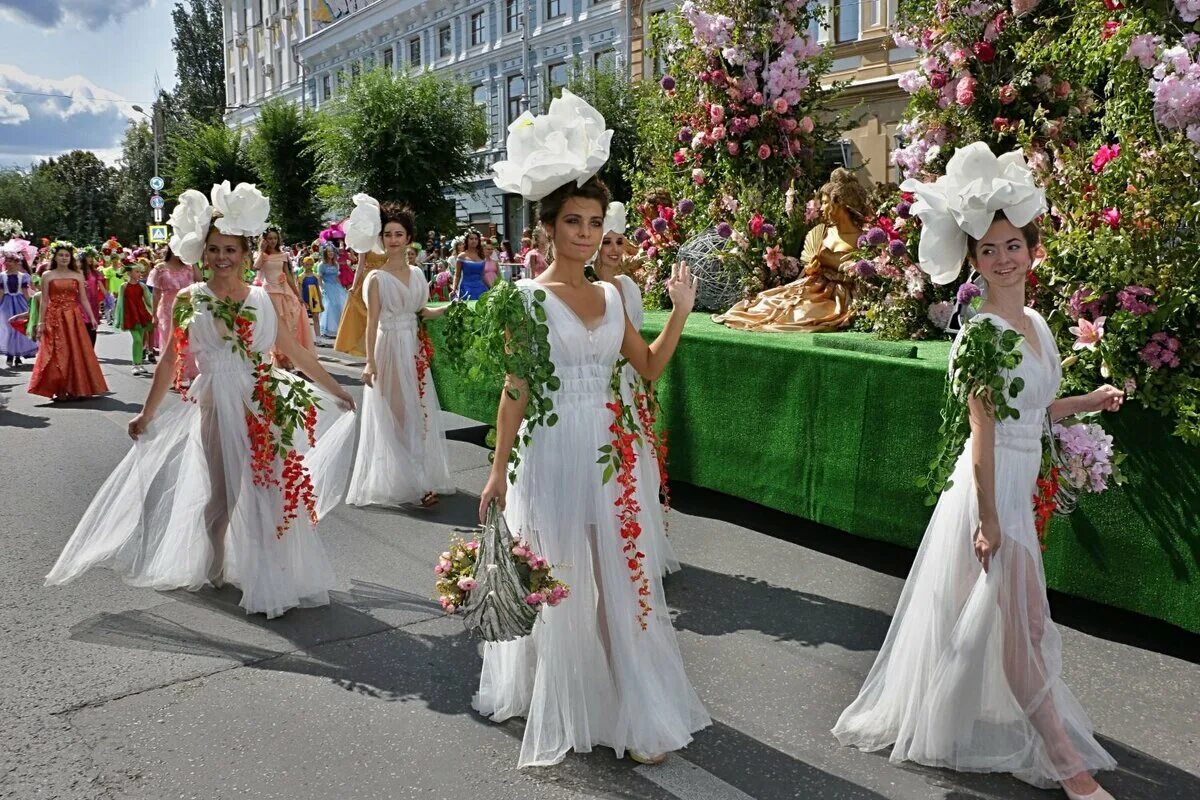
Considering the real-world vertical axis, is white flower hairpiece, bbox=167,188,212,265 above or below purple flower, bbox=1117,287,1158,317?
above

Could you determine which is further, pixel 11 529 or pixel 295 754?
pixel 11 529

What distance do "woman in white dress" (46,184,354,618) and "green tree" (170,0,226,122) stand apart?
225 ft

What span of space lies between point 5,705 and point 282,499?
149 centimetres

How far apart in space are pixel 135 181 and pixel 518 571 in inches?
2784

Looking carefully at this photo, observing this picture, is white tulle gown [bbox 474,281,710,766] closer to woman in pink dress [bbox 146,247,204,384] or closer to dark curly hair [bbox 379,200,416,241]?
dark curly hair [bbox 379,200,416,241]

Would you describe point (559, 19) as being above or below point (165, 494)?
above

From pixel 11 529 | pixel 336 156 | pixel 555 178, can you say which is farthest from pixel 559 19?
pixel 555 178

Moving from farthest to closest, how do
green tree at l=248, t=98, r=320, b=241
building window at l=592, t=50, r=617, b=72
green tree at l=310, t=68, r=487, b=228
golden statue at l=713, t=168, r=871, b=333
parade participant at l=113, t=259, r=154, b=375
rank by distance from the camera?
green tree at l=248, t=98, r=320, b=241 < building window at l=592, t=50, r=617, b=72 < green tree at l=310, t=68, r=487, b=228 < parade participant at l=113, t=259, r=154, b=375 < golden statue at l=713, t=168, r=871, b=333

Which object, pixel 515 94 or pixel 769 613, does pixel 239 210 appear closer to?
pixel 769 613

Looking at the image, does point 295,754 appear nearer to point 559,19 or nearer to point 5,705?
point 5,705

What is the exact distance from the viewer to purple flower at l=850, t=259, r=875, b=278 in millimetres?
6945

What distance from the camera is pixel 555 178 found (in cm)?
330

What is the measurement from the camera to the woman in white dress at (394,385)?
7.12 metres

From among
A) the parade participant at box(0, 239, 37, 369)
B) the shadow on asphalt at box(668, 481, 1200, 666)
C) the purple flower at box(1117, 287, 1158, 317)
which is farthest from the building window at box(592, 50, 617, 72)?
the purple flower at box(1117, 287, 1158, 317)
